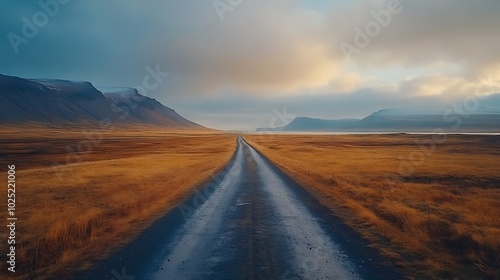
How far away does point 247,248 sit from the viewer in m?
10.1

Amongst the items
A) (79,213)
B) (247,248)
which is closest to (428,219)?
(247,248)

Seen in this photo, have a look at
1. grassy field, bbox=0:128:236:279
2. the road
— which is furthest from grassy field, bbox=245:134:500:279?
grassy field, bbox=0:128:236:279

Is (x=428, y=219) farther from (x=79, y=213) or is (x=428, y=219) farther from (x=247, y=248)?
(x=79, y=213)

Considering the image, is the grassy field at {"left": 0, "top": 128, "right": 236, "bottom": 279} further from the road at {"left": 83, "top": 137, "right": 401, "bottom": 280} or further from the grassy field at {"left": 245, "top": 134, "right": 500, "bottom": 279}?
the grassy field at {"left": 245, "top": 134, "right": 500, "bottom": 279}

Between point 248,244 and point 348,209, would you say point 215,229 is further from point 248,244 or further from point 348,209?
point 348,209

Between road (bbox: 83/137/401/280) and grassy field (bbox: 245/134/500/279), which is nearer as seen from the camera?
road (bbox: 83/137/401/280)

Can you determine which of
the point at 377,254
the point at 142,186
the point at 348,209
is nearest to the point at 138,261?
the point at 377,254

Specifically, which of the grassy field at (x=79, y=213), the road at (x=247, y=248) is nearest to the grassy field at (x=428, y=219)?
the road at (x=247, y=248)

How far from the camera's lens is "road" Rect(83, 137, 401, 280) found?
8.28 m

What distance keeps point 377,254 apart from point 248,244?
14.3 feet

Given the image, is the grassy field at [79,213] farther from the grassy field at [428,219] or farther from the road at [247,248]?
the grassy field at [428,219]

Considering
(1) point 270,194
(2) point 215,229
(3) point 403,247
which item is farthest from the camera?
(1) point 270,194

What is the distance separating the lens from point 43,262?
9273mm

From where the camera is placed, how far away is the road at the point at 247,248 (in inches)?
326
